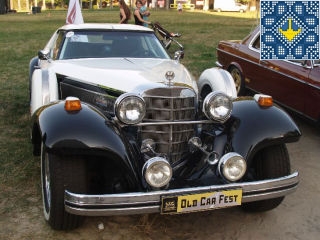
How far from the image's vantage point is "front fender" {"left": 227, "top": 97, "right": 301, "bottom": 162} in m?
3.43

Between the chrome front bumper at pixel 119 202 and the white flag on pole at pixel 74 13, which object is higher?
the white flag on pole at pixel 74 13

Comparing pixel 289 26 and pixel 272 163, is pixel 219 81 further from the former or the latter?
pixel 289 26

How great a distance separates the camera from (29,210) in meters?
3.76

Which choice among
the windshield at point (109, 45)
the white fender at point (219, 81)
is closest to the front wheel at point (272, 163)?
the white fender at point (219, 81)

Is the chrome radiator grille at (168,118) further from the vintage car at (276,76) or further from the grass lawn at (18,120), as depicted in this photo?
the vintage car at (276,76)

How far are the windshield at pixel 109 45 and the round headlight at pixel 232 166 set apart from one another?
2283 mm

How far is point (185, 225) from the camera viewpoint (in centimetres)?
361

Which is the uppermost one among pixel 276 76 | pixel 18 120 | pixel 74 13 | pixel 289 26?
pixel 74 13

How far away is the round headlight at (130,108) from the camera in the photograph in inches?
128

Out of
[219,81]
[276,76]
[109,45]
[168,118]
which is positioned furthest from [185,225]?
[276,76]

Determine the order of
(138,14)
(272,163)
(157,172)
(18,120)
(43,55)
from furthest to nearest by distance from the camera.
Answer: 1. (138,14)
2. (18,120)
3. (43,55)
4. (272,163)
5. (157,172)

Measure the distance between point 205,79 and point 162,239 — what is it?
8.53 ft

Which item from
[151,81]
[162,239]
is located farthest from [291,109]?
[162,239]

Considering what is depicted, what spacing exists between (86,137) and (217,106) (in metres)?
1.11
